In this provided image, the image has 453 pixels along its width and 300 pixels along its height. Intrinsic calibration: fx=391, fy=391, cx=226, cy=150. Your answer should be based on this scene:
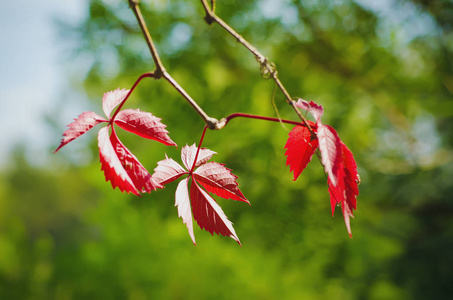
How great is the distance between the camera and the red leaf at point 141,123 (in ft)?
1.70

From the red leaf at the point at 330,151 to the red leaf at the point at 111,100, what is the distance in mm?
276

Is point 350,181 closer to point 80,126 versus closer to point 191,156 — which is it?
point 191,156

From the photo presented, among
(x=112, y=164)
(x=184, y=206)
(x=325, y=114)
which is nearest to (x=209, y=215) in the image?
(x=184, y=206)

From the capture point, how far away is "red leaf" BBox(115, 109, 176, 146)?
0.52 m

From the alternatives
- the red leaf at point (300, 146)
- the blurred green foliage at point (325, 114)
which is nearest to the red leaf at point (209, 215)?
the red leaf at point (300, 146)

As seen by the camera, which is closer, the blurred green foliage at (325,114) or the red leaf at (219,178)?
the red leaf at (219,178)

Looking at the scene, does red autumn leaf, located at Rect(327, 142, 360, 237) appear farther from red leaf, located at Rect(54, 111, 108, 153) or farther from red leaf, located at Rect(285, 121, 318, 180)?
red leaf, located at Rect(54, 111, 108, 153)

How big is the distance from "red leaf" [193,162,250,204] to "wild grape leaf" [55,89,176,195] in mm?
63

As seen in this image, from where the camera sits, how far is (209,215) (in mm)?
506

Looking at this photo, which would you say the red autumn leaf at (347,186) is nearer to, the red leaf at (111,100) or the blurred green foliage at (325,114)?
the red leaf at (111,100)

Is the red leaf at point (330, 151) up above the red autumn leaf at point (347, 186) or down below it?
above

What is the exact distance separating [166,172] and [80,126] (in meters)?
0.12

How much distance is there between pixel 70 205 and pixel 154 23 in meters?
11.5

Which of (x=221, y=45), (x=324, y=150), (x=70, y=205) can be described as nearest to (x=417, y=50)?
(x=221, y=45)
